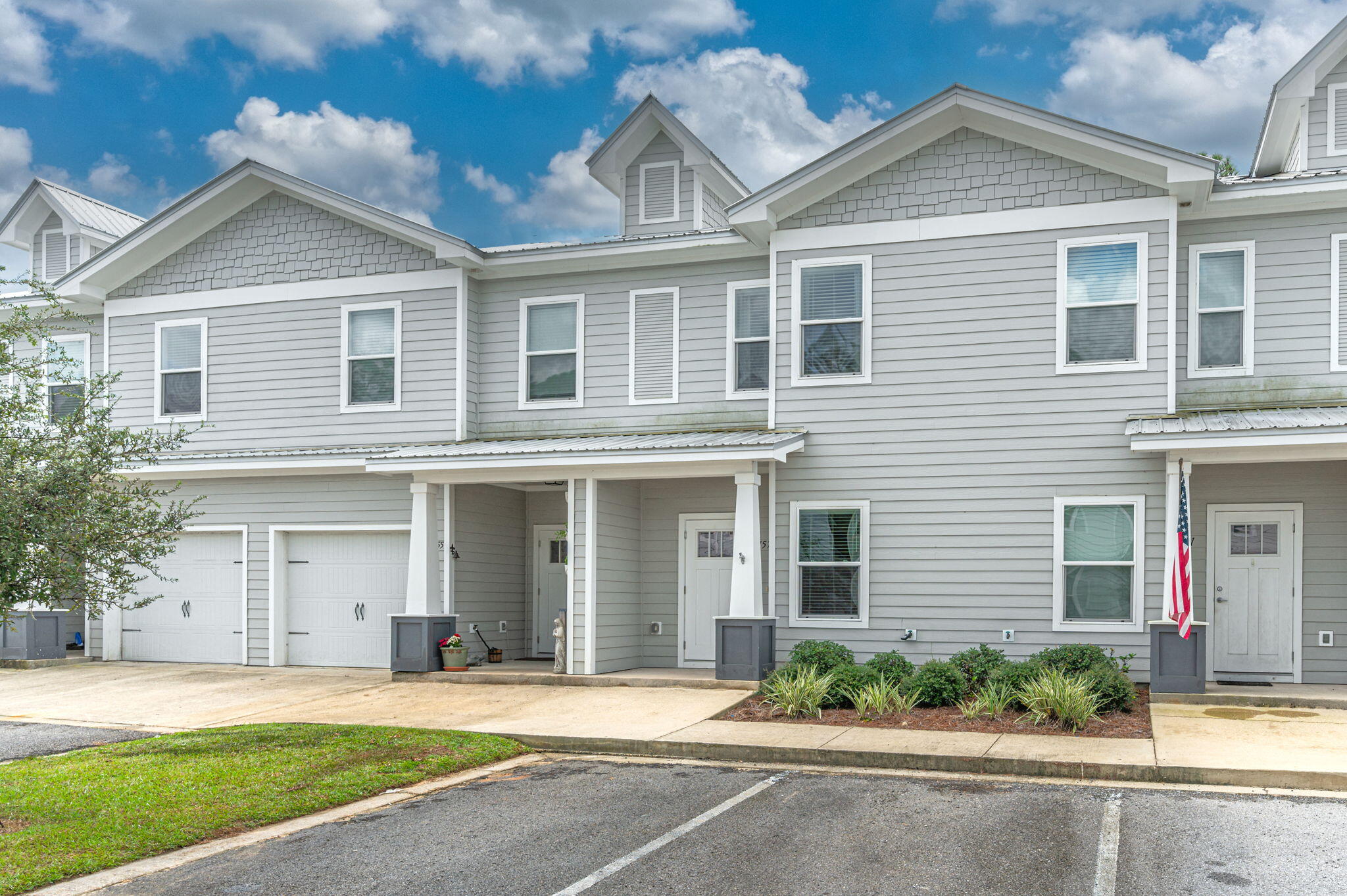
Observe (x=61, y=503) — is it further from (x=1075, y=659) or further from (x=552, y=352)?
(x=1075, y=659)

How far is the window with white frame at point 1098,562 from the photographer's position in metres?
13.6

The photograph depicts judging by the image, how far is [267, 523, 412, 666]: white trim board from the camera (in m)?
17.5

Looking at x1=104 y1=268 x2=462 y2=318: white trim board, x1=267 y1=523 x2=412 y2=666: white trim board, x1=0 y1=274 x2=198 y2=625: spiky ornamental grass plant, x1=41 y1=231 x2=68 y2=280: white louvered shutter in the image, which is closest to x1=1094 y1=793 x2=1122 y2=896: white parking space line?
x1=0 y1=274 x2=198 y2=625: spiky ornamental grass plant

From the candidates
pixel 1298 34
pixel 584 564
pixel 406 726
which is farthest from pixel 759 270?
pixel 1298 34

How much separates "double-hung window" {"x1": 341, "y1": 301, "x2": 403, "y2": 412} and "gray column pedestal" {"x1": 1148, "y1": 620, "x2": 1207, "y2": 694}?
10986mm

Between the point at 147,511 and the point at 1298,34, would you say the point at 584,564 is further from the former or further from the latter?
the point at 1298,34

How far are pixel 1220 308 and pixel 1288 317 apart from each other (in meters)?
0.77

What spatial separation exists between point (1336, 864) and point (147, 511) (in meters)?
8.42

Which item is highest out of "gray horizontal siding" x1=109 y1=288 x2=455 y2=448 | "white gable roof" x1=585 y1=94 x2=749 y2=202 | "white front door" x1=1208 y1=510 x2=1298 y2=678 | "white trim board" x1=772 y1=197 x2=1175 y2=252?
"white gable roof" x1=585 y1=94 x2=749 y2=202

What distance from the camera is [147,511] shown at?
8.78 meters

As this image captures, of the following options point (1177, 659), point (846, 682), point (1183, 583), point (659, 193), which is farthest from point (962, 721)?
point (659, 193)

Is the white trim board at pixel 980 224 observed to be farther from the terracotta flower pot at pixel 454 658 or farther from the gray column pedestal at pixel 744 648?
the terracotta flower pot at pixel 454 658

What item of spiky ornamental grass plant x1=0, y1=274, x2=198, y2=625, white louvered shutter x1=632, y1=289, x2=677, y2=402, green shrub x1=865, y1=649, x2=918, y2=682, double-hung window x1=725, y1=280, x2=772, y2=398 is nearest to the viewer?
spiky ornamental grass plant x1=0, y1=274, x2=198, y2=625

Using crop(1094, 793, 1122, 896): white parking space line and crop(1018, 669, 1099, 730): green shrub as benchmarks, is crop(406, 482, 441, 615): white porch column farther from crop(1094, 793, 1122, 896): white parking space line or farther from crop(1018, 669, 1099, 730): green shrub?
crop(1094, 793, 1122, 896): white parking space line
